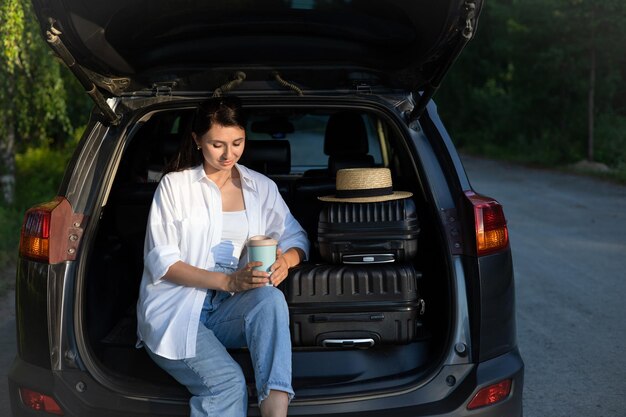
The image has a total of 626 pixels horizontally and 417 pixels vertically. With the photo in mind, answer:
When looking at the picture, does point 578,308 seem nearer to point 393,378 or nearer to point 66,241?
point 393,378

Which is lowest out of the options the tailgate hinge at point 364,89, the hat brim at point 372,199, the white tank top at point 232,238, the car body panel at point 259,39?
the white tank top at point 232,238

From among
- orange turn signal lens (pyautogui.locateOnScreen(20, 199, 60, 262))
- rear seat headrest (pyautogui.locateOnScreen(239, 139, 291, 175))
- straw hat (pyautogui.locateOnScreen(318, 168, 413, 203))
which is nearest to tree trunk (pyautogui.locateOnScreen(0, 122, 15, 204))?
rear seat headrest (pyautogui.locateOnScreen(239, 139, 291, 175))

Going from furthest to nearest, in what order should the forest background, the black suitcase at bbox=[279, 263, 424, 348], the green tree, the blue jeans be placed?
the forest background, the green tree, the black suitcase at bbox=[279, 263, 424, 348], the blue jeans

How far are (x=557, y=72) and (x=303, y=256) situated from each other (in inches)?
778

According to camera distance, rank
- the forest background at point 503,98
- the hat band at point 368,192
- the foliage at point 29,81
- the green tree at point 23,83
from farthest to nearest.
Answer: the forest background at point 503,98 < the foliage at point 29,81 < the green tree at point 23,83 < the hat band at point 368,192

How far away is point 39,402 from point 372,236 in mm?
1450

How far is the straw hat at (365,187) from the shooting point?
3.71m

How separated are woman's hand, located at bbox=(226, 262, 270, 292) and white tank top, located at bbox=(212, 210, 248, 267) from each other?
0.21 m

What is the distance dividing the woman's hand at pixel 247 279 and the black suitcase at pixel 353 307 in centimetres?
32

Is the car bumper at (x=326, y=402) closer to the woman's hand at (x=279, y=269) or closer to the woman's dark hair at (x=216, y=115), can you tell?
the woman's hand at (x=279, y=269)

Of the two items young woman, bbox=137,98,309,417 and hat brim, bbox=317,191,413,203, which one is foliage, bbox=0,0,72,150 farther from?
hat brim, bbox=317,191,413,203

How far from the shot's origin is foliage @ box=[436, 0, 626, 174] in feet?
65.1

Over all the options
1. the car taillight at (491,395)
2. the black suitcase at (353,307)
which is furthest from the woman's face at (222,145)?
the car taillight at (491,395)

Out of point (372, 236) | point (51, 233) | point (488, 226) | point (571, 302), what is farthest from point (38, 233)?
point (571, 302)
